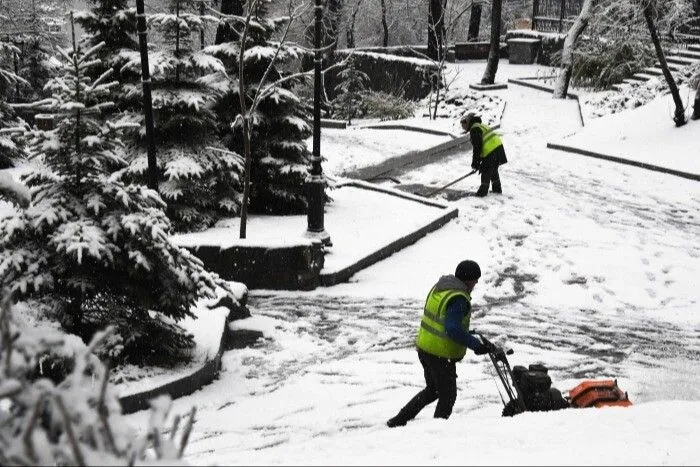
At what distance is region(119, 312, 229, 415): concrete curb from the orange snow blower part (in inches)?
136

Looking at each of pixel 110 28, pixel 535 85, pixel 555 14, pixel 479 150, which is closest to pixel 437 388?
pixel 479 150

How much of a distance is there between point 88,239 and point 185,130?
20.1 feet

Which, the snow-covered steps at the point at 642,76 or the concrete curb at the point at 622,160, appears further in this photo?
the snow-covered steps at the point at 642,76

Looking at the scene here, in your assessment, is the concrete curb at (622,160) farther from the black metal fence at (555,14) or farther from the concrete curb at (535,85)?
the black metal fence at (555,14)

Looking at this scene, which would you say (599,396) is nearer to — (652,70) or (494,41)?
(652,70)

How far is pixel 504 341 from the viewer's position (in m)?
8.66

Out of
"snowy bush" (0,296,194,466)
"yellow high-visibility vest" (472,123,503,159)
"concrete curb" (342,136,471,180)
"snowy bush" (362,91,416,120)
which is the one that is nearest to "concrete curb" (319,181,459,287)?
"yellow high-visibility vest" (472,123,503,159)

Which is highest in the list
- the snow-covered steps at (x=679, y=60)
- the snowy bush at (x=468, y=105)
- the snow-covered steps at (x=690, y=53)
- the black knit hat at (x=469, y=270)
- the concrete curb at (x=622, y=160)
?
the snow-covered steps at (x=690, y=53)

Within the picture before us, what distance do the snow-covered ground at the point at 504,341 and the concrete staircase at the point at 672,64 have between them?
10.6 meters

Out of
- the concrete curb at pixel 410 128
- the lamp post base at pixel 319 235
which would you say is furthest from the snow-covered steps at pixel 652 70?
the lamp post base at pixel 319 235

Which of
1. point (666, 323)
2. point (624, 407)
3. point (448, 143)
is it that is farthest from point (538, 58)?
point (624, 407)

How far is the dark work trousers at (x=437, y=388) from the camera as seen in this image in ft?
20.1

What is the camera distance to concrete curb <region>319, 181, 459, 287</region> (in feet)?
35.5

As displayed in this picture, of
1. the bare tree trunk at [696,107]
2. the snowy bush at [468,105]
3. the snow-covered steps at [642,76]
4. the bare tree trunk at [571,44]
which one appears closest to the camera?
the bare tree trunk at [696,107]
